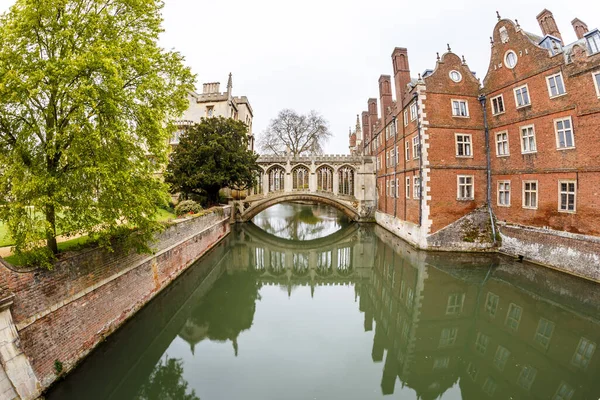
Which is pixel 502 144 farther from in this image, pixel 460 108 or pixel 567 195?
pixel 567 195

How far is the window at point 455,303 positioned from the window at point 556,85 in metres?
10.3

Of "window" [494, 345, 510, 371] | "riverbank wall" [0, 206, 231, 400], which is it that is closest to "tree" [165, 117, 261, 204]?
"riverbank wall" [0, 206, 231, 400]

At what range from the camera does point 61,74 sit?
18.1ft

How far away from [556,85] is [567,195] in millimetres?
5066

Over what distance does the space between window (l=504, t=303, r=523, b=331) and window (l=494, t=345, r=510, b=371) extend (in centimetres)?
→ 141

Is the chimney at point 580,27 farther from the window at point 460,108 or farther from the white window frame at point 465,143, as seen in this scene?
the white window frame at point 465,143

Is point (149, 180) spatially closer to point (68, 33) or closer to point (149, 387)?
point (68, 33)

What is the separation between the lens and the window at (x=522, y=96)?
14365 millimetres

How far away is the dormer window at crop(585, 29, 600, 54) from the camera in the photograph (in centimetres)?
1252

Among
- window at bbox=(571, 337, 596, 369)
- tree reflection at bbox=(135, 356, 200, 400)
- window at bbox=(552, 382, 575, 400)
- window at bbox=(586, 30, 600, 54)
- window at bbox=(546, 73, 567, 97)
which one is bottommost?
tree reflection at bbox=(135, 356, 200, 400)

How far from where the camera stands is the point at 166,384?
250 inches

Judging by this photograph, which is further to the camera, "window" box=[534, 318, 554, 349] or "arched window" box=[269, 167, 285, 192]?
"arched window" box=[269, 167, 285, 192]

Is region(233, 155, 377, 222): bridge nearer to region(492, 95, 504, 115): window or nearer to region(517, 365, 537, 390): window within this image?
region(492, 95, 504, 115): window

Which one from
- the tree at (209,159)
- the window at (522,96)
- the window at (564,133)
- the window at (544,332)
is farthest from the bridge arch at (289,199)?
the window at (544,332)
